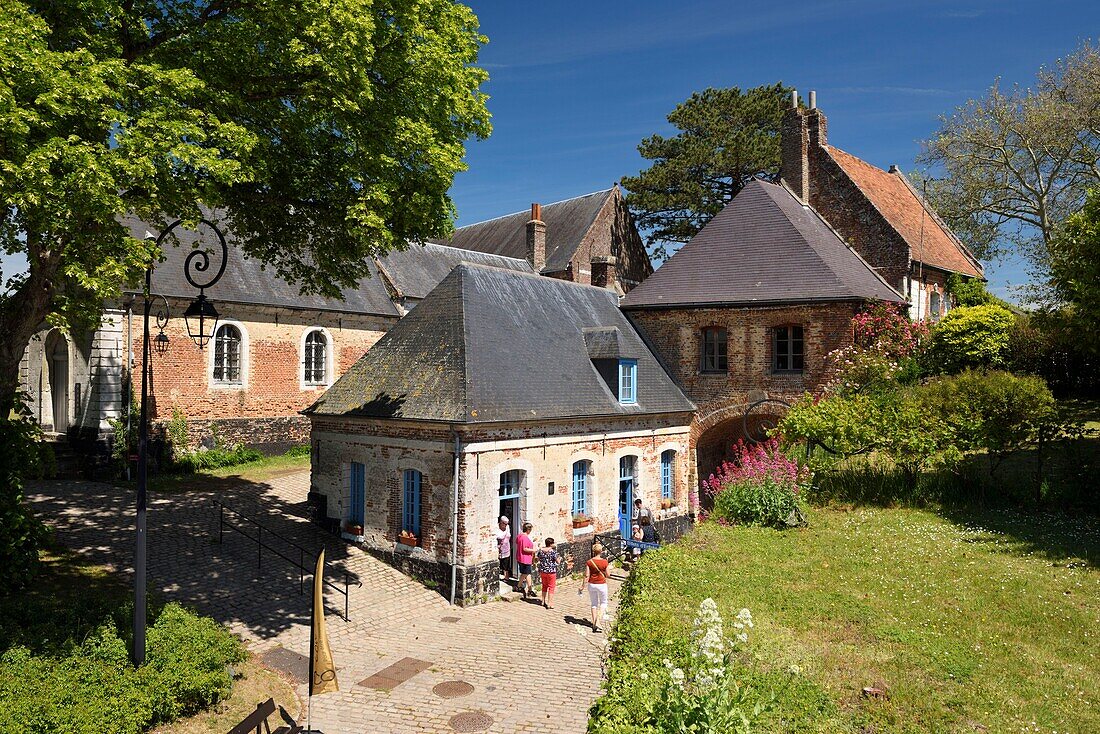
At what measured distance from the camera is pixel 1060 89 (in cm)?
2472

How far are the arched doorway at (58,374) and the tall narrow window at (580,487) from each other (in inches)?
676

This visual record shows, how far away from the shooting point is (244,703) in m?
8.57

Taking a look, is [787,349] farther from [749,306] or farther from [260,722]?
[260,722]

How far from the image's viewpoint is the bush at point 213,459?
69.4 ft

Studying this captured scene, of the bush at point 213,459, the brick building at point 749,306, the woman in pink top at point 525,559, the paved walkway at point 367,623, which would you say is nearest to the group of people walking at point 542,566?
the woman in pink top at point 525,559

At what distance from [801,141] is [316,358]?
63.5ft

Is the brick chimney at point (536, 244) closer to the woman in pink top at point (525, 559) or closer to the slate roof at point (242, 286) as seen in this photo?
the slate roof at point (242, 286)

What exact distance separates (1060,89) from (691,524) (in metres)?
21.5

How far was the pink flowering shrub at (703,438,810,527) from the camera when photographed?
15.1m

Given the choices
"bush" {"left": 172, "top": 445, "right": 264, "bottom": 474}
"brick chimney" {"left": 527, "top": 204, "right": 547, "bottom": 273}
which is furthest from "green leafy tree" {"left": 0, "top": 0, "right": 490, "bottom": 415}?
"brick chimney" {"left": 527, "top": 204, "right": 547, "bottom": 273}

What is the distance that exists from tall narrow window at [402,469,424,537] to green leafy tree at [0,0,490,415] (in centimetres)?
447

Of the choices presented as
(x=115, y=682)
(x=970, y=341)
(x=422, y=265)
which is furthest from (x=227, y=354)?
(x=970, y=341)

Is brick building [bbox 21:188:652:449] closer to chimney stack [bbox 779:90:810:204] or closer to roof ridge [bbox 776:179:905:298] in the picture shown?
roof ridge [bbox 776:179:905:298]

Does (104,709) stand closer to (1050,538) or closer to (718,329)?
(1050,538)
